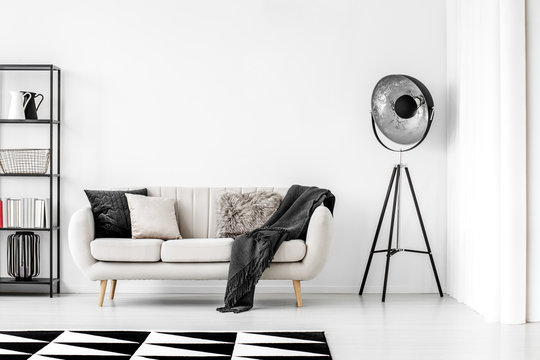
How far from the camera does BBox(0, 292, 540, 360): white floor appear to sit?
355 cm

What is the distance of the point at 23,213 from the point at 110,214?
0.81 metres

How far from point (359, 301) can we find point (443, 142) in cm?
151

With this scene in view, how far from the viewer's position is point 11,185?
5695 mm

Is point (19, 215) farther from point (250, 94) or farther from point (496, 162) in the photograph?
point (496, 162)

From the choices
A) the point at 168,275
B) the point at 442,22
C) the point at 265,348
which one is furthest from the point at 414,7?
the point at 265,348

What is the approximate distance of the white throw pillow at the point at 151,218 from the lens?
5062 mm

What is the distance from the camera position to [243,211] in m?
5.23

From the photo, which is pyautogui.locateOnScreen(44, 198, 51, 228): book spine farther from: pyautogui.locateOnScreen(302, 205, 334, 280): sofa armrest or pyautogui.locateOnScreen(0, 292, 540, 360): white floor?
pyautogui.locateOnScreen(302, 205, 334, 280): sofa armrest

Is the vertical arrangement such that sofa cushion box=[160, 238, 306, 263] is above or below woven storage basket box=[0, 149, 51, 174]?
below

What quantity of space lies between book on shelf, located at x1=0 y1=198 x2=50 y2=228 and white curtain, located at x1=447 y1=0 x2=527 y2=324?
3.24 m

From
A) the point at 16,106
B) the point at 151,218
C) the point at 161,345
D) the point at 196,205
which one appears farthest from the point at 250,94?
the point at 161,345

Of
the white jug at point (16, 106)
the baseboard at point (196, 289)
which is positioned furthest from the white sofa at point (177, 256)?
the white jug at point (16, 106)

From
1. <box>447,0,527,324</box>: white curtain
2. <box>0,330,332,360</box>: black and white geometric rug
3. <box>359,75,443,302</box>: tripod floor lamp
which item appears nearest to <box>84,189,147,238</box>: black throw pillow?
<box>0,330,332,360</box>: black and white geometric rug

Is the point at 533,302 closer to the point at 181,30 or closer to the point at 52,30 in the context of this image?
the point at 181,30
